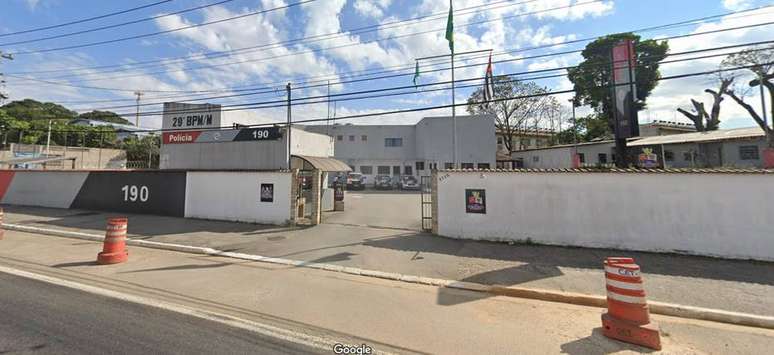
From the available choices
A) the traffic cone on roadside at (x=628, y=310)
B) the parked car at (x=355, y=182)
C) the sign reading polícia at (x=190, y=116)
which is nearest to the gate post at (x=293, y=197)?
the sign reading polícia at (x=190, y=116)

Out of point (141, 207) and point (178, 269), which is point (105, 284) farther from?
point (141, 207)

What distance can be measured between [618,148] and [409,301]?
13.4 meters

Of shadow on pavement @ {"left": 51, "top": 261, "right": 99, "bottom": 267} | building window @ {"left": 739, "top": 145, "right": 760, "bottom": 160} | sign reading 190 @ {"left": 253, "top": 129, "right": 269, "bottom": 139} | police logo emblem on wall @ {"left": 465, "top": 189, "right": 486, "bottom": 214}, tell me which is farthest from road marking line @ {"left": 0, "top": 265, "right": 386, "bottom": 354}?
building window @ {"left": 739, "top": 145, "right": 760, "bottom": 160}

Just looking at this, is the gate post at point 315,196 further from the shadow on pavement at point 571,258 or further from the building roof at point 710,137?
the building roof at point 710,137

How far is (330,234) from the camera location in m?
11.3

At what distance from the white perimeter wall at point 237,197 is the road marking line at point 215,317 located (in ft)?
23.2

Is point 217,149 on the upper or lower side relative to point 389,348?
upper

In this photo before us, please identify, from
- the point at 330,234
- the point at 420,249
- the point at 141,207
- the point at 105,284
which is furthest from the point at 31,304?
the point at 141,207

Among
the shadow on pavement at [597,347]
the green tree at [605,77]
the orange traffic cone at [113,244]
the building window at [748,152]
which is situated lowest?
the shadow on pavement at [597,347]

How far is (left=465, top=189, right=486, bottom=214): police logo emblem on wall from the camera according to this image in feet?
34.0

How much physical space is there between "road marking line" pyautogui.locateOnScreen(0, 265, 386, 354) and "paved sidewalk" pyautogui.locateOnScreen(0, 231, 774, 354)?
0.13m

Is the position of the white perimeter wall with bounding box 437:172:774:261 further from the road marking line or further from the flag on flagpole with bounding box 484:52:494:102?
the road marking line

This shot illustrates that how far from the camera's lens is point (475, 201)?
10469 millimetres

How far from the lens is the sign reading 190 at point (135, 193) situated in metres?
15.4
